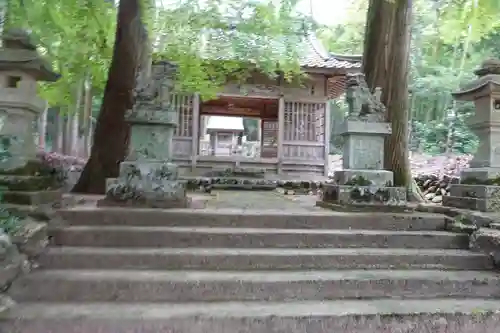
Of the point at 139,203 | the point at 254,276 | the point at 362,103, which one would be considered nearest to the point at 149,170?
the point at 139,203

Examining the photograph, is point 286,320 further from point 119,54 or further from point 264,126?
point 264,126

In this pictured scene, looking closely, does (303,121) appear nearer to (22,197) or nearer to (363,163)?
(363,163)

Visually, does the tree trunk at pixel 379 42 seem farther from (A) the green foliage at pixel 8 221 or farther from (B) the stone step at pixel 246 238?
(A) the green foliage at pixel 8 221

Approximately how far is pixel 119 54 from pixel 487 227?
21.1 ft

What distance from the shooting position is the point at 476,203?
15.0ft

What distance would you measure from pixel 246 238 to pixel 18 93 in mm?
2822

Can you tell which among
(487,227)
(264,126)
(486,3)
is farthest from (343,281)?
(264,126)

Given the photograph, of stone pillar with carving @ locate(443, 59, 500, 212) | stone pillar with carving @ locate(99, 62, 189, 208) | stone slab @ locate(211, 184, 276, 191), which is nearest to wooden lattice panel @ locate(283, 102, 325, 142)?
stone slab @ locate(211, 184, 276, 191)

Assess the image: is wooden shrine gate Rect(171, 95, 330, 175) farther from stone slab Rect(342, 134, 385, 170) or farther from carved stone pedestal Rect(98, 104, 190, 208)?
stone slab Rect(342, 134, 385, 170)

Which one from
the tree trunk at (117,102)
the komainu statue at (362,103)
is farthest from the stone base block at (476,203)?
the tree trunk at (117,102)

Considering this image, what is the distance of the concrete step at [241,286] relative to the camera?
3031 mm

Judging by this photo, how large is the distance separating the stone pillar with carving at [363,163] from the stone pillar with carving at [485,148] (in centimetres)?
76

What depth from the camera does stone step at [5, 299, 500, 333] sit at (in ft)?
8.63

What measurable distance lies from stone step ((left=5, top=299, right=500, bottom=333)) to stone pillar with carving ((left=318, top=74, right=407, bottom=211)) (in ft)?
5.99
